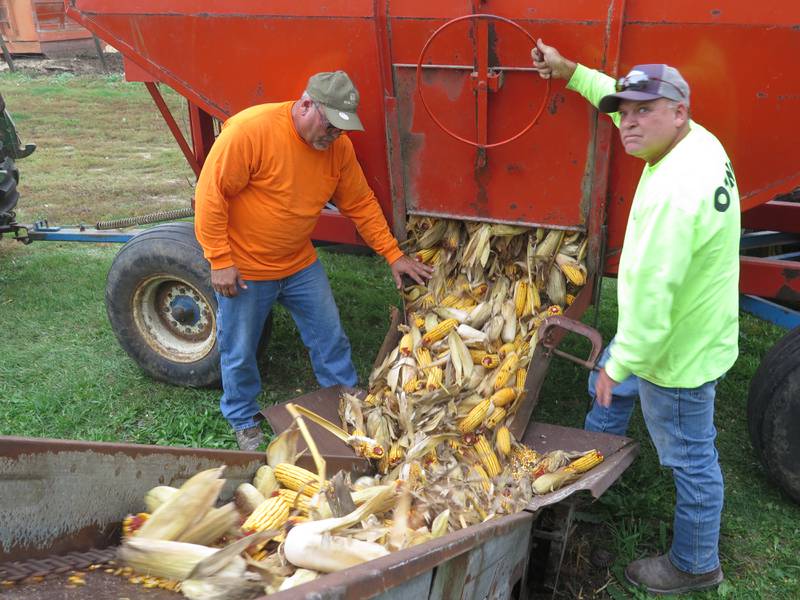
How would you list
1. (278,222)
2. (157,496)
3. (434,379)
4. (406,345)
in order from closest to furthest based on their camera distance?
(157,496)
(434,379)
(278,222)
(406,345)

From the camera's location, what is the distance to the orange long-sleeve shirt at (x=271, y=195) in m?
4.03

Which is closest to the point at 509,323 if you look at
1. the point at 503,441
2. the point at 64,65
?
the point at 503,441

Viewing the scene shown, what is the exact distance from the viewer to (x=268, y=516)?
312 cm

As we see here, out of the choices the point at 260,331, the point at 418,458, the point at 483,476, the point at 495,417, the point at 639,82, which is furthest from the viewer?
the point at 260,331

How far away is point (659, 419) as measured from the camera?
332 cm

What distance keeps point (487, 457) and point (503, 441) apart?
13 centimetres

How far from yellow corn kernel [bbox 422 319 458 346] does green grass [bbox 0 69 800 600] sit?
1027mm

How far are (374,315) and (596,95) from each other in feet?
10.5

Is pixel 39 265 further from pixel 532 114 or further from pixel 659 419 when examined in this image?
pixel 659 419

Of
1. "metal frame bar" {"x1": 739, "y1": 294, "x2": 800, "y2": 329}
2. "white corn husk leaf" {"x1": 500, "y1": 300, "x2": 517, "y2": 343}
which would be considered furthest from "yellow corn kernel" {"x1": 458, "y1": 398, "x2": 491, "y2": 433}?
"metal frame bar" {"x1": 739, "y1": 294, "x2": 800, "y2": 329}

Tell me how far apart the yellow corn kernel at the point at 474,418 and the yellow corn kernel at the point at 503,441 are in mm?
111

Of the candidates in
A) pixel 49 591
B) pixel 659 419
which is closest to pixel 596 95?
pixel 659 419

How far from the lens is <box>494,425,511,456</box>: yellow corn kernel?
153 inches

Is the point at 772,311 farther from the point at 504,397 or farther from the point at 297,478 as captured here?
the point at 297,478
